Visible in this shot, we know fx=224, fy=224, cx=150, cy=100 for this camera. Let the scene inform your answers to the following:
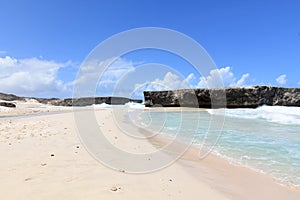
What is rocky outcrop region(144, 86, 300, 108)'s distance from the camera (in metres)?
37.8

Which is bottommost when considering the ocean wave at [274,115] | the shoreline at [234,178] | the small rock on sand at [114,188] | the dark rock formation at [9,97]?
the shoreline at [234,178]

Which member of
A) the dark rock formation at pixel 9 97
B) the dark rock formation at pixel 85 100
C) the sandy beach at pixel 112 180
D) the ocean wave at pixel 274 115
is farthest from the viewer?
the dark rock formation at pixel 85 100

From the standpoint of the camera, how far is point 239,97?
3906 cm

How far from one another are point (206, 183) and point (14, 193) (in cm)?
298

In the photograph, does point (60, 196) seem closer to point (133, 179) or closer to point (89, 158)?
point (133, 179)

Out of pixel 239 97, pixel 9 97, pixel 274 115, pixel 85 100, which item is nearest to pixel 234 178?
pixel 274 115

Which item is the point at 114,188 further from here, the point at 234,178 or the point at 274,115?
the point at 274,115

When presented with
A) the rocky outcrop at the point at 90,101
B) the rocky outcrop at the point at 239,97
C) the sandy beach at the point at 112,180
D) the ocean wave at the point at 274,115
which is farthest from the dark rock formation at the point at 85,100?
the sandy beach at the point at 112,180

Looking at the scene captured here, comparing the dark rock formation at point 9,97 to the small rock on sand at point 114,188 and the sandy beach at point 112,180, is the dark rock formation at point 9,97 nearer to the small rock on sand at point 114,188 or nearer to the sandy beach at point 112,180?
the sandy beach at point 112,180

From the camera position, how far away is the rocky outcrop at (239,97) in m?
37.8

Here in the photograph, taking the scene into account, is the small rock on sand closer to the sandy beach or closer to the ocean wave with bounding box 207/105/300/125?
the sandy beach

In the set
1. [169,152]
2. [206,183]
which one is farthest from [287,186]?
[169,152]

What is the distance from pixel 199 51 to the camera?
11188mm

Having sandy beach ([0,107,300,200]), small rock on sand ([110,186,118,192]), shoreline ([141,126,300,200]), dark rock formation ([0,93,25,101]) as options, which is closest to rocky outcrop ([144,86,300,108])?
shoreline ([141,126,300,200])
